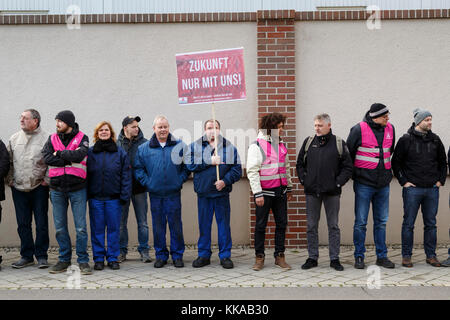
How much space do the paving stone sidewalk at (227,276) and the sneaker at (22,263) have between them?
2.9 inches

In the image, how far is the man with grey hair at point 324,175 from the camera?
660cm

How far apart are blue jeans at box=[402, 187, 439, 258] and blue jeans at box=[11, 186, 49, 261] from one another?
4.70 metres

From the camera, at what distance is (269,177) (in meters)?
6.70

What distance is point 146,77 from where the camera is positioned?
8.30 meters

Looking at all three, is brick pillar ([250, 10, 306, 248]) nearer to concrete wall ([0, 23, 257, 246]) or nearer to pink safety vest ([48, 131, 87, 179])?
concrete wall ([0, 23, 257, 246])

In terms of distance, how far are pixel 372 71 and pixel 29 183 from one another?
17.2 ft

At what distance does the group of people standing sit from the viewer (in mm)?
6641


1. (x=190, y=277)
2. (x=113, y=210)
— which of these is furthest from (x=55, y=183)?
(x=190, y=277)

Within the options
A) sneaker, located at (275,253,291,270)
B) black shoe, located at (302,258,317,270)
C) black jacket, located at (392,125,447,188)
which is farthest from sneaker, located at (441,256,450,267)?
sneaker, located at (275,253,291,270)

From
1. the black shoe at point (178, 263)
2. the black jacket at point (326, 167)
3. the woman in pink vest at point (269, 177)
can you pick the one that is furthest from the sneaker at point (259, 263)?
the black jacket at point (326, 167)

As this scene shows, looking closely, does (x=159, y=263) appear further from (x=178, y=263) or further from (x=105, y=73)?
(x=105, y=73)

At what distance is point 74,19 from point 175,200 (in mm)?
3449

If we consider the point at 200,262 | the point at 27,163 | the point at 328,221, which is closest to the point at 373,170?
the point at 328,221

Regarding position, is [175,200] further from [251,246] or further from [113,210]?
[251,246]
